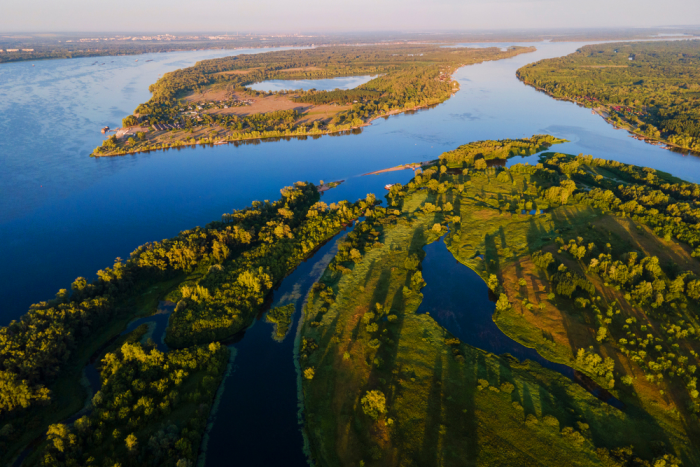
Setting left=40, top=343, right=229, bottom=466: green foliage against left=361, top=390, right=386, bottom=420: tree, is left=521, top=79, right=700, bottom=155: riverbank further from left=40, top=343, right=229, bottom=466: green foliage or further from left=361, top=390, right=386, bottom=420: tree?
left=40, top=343, right=229, bottom=466: green foliage

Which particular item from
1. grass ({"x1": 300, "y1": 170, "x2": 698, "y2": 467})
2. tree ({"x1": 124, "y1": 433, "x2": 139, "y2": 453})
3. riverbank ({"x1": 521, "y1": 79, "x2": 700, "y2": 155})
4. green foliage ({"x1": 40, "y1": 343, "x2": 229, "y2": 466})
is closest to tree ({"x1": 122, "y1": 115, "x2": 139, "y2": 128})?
green foliage ({"x1": 40, "y1": 343, "x2": 229, "y2": 466})

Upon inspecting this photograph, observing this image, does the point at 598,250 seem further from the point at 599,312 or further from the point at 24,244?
the point at 24,244

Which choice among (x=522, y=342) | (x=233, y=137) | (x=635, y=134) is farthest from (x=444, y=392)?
(x=635, y=134)

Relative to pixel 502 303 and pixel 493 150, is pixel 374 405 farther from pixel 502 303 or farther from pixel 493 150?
pixel 493 150

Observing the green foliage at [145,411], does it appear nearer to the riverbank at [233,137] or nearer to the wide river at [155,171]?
the wide river at [155,171]

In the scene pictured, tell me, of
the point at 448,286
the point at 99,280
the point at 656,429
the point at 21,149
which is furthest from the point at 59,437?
the point at 21,149

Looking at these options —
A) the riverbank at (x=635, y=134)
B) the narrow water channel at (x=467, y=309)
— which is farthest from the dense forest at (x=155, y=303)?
the riverbank at (x=635, y=134)
